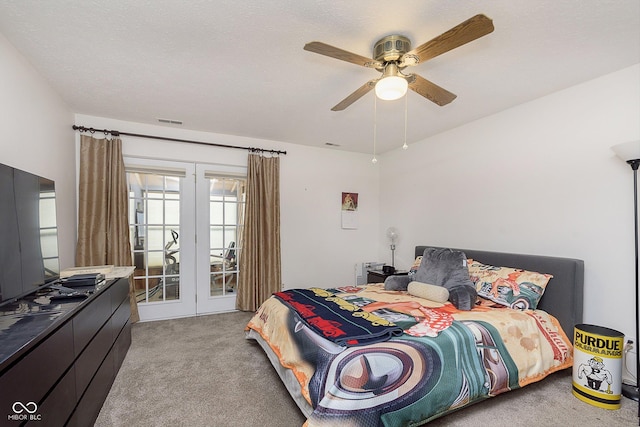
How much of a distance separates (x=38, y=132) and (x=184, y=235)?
1855 mm

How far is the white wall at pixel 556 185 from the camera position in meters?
2.36

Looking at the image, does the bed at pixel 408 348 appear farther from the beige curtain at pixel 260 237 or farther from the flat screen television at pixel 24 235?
the flat screen television at pixel 24 235

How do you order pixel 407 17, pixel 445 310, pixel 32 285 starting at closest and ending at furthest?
pixel 407 17
pixel 32 285
pixel 445 310

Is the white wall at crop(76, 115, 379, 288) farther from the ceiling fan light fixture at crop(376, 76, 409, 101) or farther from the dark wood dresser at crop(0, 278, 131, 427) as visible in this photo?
the ceiling fan light fixture at crop(376, 76, 409, 101)

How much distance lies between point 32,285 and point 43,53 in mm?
1682

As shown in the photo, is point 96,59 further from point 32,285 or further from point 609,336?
point 609,336

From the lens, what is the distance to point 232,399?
213 cm

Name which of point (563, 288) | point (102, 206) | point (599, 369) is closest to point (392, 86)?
point (563, 288)

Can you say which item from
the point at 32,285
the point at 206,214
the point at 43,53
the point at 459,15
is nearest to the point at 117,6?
the point at 43,53

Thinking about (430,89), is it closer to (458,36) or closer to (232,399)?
(458,36)

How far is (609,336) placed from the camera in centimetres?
206

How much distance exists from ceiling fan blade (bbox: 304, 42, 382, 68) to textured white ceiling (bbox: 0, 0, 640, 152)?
212mm

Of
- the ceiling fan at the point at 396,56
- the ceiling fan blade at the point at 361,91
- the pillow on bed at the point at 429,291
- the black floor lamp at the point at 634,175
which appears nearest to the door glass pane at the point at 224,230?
the ceiling fan blade at the point at 361,91

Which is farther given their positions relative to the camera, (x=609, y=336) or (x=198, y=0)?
(x=609, y=336)
